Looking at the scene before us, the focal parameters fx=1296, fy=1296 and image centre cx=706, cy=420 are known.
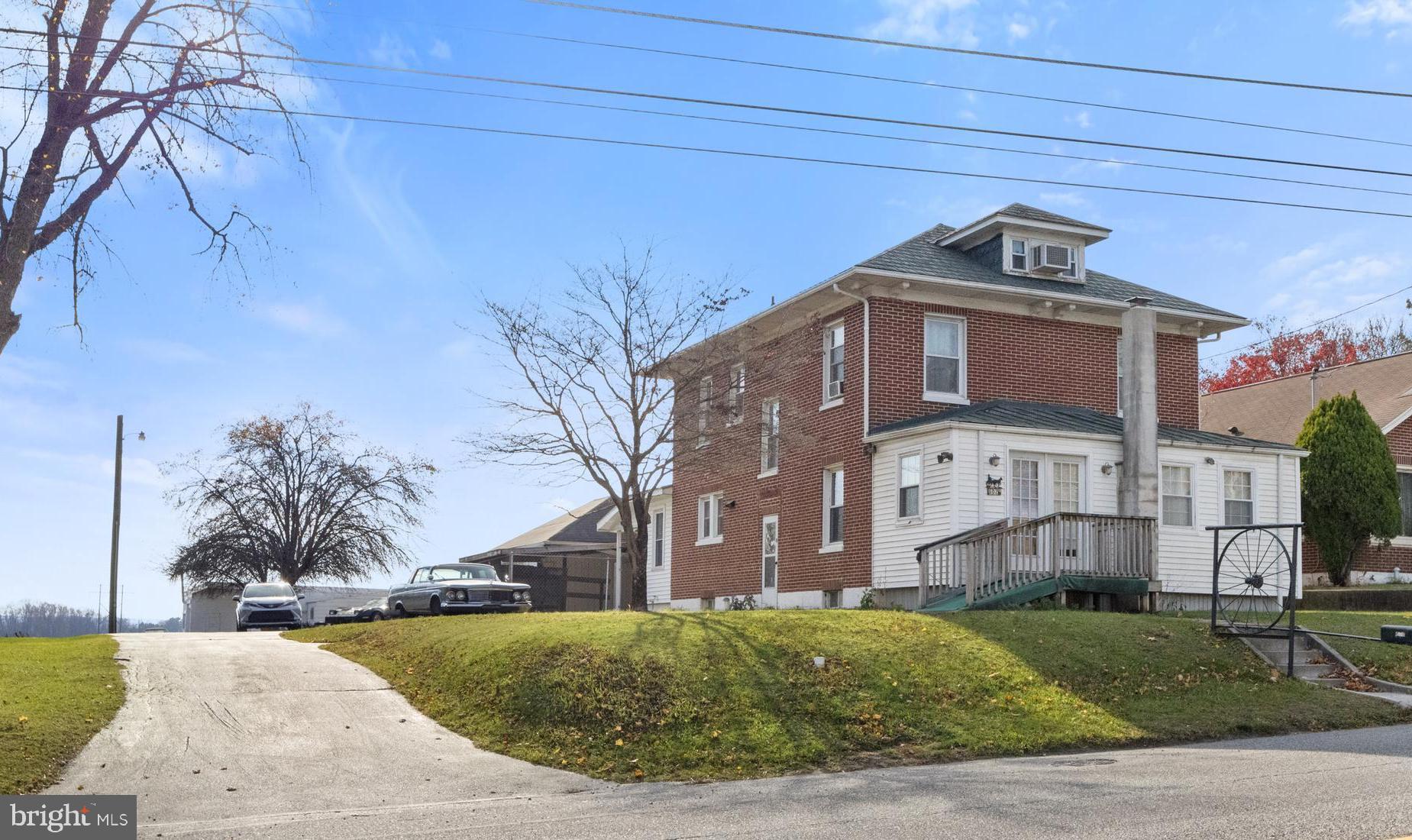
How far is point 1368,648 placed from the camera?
18.6 m

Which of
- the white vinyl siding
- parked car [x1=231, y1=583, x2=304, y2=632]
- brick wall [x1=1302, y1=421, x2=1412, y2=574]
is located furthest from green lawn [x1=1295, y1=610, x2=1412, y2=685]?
parked car [x1=231, y1=583, x2=304, y2=632]

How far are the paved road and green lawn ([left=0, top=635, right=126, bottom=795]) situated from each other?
28 cm

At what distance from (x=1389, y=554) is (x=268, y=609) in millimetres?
29115

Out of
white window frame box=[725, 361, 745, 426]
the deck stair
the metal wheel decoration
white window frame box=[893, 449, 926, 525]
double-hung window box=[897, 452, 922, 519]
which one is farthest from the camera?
white window frame box=[725, 361, 745, 426]

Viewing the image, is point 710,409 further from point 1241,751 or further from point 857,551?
point 1241,751

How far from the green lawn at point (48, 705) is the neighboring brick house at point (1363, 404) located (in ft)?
92.2

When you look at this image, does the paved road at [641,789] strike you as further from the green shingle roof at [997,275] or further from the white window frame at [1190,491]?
the green shingle roof at [997,275]

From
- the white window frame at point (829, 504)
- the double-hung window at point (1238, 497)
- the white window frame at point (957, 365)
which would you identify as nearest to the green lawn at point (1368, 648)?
the double-hung window at point (1238, 497)

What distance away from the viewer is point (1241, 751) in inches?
501

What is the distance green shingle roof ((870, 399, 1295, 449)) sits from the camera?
79.7 feet

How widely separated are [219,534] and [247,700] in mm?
40441

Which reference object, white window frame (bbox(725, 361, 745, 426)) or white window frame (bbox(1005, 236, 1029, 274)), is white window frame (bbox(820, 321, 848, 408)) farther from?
white window frame (bbox(1005, 236, 1029, 274))

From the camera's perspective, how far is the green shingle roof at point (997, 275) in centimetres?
2652

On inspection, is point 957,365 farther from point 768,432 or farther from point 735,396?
point 735,396
